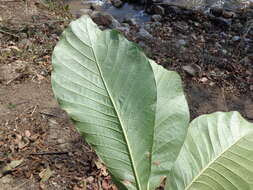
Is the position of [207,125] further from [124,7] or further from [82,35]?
[124,7]

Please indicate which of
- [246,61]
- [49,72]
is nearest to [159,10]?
[246,61]

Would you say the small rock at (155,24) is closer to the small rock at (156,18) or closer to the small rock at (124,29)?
the small rock at (156,18)

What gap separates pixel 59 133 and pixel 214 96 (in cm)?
160

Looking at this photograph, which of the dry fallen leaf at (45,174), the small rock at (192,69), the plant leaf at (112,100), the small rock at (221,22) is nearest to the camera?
the plant leaf at (112,100)

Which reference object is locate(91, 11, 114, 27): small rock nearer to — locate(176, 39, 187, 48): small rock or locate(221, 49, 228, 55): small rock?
locate(176, 39, 187, 48): small rock

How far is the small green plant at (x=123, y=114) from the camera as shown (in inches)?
19.5

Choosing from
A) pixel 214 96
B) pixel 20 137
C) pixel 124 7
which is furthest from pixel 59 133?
pixel 124 7

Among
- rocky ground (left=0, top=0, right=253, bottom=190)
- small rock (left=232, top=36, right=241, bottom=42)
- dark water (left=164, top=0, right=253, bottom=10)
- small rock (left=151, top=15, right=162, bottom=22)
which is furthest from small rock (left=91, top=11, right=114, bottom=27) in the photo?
small rock (left=232, top=36, right=241, bottom=42)

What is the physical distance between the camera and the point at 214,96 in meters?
2.60

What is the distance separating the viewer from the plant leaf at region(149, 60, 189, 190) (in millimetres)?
536

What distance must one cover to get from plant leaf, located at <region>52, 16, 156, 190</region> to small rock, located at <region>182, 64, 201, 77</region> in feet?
7.59

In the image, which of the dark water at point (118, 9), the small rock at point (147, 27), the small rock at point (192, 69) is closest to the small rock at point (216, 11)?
the dark water at point (118, 9)

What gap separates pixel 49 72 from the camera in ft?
7.66

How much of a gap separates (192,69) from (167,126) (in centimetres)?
232
